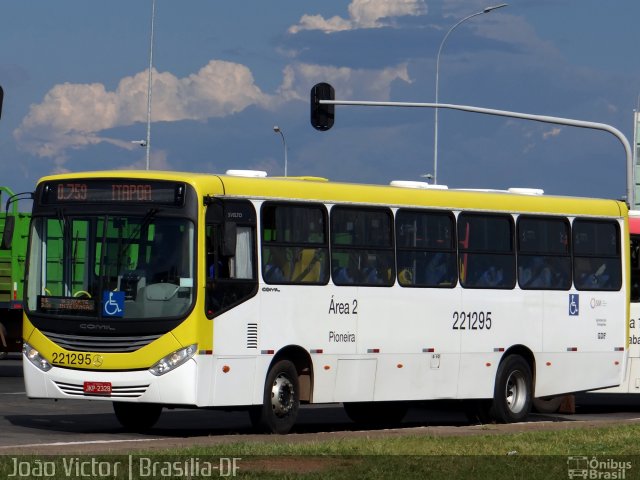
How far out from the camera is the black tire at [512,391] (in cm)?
2261

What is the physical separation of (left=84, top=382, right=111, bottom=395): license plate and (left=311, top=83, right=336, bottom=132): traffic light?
20.6m

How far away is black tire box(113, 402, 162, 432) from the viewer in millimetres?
20078

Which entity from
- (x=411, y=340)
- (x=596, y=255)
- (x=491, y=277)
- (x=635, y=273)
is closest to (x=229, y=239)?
(x=411, y=340)

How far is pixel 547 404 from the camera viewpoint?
85.0 ft

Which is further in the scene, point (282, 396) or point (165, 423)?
point (165, 423)

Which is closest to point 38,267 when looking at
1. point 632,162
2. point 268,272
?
point 268,272

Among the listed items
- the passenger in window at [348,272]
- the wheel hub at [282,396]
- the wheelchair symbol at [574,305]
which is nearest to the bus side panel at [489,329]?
the wheelchair symbol at [574,305]

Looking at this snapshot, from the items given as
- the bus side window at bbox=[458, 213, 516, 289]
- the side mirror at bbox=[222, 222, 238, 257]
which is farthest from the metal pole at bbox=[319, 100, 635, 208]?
the side mirror at bbox=[222, 222, 238, 257]

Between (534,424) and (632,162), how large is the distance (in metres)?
15.3

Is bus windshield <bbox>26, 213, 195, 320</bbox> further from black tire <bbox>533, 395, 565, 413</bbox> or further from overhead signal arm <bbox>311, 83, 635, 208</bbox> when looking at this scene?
overhead signal arm <bbox>311, 83, 635, 208</bbox>

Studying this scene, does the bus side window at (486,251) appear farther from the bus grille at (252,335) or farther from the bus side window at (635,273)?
the bus grille at (252,335)

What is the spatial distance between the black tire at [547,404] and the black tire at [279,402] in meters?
6.86

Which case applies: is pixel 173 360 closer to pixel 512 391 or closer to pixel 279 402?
pixel 279 402

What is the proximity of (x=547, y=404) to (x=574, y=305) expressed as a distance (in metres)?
2.70
